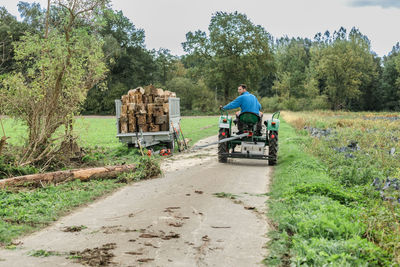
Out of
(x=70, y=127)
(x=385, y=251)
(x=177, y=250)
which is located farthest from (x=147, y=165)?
(x=385, y=251)

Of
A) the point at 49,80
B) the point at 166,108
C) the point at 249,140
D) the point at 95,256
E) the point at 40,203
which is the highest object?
the point at 49,80

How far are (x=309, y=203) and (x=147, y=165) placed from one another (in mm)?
5119

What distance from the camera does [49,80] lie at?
10953 mm

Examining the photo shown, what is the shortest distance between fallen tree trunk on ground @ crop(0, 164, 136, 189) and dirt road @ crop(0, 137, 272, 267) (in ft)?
3.18

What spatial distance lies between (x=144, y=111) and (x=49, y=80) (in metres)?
4.04

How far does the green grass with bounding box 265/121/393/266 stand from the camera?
167 inches

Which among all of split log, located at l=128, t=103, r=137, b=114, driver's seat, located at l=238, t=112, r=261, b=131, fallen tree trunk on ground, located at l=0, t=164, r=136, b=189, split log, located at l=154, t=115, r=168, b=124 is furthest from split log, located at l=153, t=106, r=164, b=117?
fallen tree trunk on ground, located at l=0, t=164, r=136, b=189

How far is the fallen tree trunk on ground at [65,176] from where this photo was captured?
8445mm

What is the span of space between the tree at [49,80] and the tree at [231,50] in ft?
165

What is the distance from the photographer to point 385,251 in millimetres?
4309

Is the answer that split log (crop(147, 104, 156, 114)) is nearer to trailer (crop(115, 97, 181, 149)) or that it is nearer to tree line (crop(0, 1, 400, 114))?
trailer (crop(115, 97, 181, 149))

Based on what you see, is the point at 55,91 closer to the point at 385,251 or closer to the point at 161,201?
the point at 161,201

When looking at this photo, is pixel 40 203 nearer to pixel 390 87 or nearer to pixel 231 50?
pixel 231 50

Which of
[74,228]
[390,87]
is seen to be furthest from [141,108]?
[390,87]
